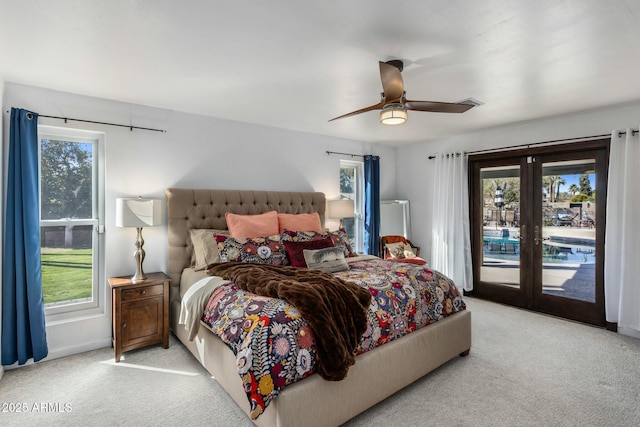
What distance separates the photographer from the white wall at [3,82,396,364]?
3049 mm

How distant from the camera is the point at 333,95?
10.2 ft

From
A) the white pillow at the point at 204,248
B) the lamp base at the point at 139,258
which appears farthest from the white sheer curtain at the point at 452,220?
the lamp base at the point at 139,258

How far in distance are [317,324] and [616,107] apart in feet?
13.1

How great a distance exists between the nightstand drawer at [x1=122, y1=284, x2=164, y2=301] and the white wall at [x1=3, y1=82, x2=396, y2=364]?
482 mm

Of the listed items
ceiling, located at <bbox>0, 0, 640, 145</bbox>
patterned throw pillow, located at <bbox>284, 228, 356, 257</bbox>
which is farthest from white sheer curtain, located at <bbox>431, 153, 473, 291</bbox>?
patterned throw pillow, located at <bbox>284, 228, 356, 257</bbox>

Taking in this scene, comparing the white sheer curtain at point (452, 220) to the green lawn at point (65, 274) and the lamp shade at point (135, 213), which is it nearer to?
the lamp shade at point (135, 213)

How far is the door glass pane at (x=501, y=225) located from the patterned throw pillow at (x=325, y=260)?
8.85 feet

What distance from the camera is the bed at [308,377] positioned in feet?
6.17

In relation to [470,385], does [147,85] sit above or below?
above

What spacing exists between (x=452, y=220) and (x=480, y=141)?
1210 mm

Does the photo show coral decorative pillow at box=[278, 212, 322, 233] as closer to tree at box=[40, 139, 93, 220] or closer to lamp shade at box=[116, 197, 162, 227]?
lamp shade at box=[116, 197, 162, 227]

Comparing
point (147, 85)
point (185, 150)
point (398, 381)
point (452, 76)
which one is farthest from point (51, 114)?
point (398, 381)

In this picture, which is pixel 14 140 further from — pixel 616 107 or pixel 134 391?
pixel 616 107

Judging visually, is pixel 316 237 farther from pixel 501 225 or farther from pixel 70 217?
pixel 501 225
